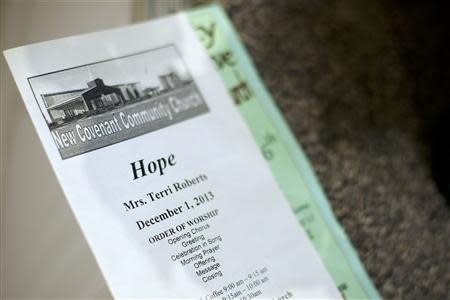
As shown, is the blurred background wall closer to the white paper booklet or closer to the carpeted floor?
the white paper booklet

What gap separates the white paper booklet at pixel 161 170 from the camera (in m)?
0.28

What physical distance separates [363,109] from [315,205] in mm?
150

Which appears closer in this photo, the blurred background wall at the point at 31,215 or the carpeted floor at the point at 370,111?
the blurred background wall at the point at 31,215

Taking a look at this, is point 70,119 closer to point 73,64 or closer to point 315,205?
point 73,64

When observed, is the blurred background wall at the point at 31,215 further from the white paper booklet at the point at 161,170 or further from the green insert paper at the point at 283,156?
the green insert paper at the point at 283,156

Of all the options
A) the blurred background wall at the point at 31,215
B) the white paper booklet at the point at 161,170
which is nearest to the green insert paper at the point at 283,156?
the white paper booklet at the point at 161,170

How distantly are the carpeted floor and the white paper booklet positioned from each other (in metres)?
0.10

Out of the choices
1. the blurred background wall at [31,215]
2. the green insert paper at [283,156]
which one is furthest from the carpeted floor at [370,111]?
the blurred background wall at [31,215]

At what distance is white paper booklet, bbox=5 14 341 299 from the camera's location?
28 centimetres

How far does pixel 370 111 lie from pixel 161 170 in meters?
0.26

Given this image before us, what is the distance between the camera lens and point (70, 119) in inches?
11.5

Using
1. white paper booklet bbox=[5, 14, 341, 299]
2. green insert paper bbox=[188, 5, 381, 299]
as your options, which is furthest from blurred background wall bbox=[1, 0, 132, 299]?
green insert paper bbox=[188, 5, 381, 299]

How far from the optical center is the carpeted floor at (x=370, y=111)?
43 centimetres

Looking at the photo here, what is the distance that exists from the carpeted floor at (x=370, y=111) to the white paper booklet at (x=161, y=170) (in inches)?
4.1
